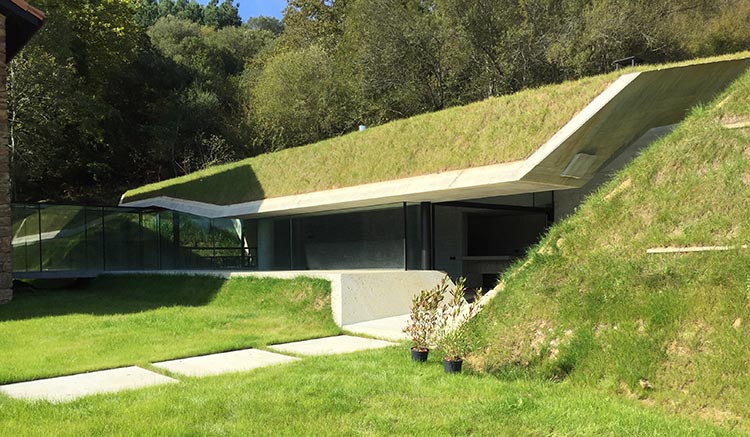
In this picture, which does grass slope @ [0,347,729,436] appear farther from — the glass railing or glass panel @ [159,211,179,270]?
glass panel @ [159,211,179,270]

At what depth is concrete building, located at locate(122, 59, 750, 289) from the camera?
12039 millimetres

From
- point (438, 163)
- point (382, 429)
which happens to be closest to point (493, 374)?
point (382, 429)

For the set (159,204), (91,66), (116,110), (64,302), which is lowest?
(64,302)

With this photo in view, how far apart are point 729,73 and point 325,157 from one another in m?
10.7

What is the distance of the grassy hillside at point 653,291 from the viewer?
5176 mm

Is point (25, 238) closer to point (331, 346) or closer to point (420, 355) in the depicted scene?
point (331, 346)

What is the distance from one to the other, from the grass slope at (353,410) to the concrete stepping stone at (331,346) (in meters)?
2.37

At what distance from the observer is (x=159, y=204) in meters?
23.1

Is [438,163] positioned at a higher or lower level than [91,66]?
lower

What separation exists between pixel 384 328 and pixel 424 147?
602 cm

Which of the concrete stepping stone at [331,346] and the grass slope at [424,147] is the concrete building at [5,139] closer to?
the grass slope at [424,147]

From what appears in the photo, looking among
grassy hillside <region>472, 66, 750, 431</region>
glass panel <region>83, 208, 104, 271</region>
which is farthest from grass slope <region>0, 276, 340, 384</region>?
grassy hillside <region>472, 66, 750, 431</region>

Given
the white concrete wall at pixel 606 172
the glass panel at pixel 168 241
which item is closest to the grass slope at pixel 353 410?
the white concrete wall at pixel 606 172

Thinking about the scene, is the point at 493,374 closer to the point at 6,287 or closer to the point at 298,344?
the point at 298,344
